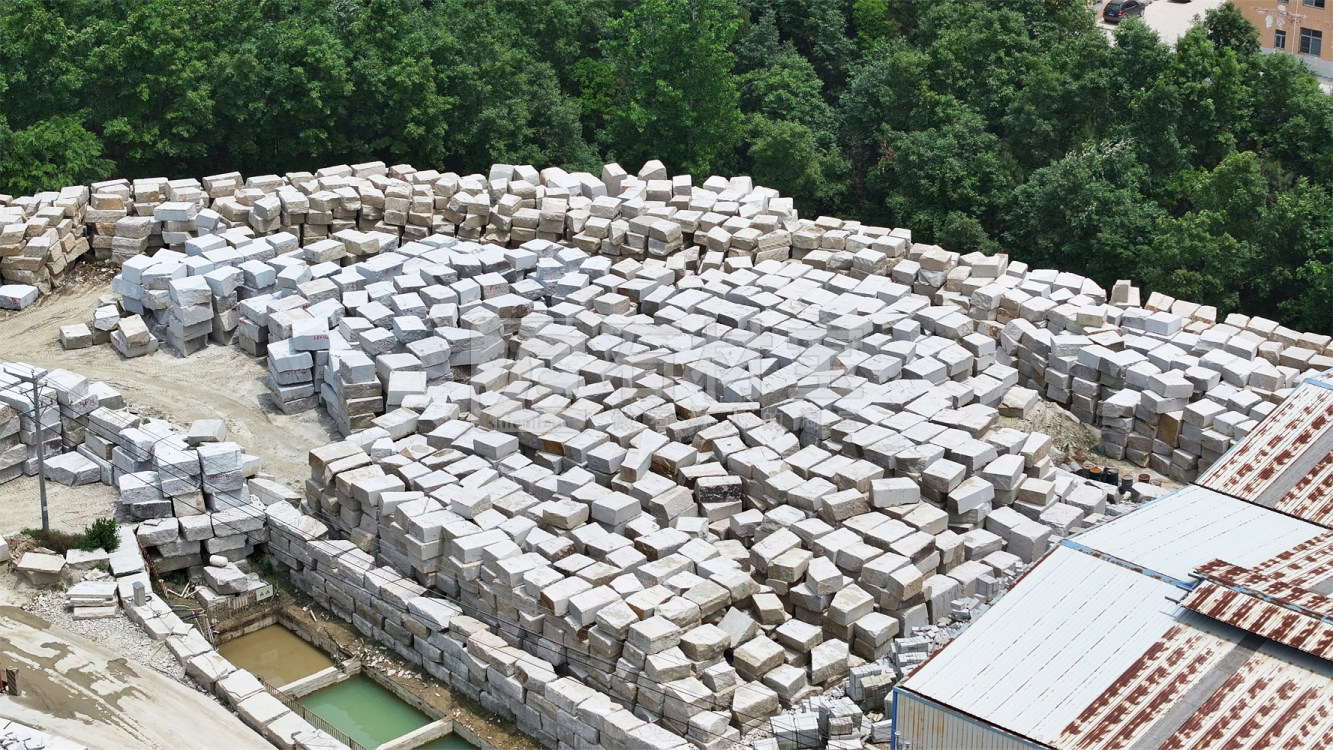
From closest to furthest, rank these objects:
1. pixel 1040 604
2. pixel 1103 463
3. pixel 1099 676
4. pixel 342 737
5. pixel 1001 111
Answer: pixel 1099 676 → pixel 1040 604 → pixel 342 737 → pixel 1103 463 → pixel 1001 111

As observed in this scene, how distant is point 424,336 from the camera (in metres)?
26.0

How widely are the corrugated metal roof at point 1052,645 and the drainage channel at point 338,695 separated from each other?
6848 millimetres

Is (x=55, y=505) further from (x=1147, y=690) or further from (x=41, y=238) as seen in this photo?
(x=1147, y=690)

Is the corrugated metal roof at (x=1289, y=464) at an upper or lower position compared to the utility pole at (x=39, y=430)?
upper

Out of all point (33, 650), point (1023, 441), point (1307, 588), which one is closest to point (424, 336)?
point (33, 650)

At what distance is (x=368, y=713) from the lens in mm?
20938

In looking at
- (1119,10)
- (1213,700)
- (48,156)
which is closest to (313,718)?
(1213,700)

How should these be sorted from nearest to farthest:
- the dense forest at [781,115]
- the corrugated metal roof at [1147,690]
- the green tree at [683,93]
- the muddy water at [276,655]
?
the corrugated metal roof at [1147,690]
the muddy water at [276,655]
the dense forest at [781,115]
the green tree at [683,93]

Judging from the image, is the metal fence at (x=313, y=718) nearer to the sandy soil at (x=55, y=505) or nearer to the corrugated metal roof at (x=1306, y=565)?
the sandy soil at (x=55, y=505)

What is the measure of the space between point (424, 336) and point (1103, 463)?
11.3m

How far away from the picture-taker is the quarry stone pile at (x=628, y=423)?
2036 cm

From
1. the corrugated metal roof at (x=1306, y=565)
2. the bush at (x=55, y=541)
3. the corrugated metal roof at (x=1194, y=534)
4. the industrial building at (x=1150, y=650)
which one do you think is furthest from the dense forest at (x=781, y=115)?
the industrial building at (x=1150, y=650)

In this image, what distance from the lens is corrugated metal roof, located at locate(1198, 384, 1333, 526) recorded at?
2047cm

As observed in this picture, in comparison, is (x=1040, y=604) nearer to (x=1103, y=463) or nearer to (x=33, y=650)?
(x=1103, y=463)
